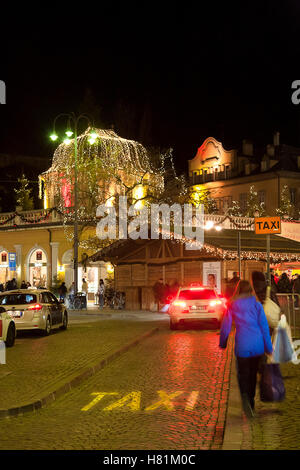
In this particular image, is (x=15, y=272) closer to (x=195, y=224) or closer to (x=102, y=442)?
(x=195, y=224)

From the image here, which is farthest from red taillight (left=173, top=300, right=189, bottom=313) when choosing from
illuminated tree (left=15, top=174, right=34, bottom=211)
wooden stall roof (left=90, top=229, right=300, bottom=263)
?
illuminated tree (left=15, top=174, right=34, bottom=211)

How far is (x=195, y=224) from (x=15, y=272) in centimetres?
1791

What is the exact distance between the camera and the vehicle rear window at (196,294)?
77.3 feet

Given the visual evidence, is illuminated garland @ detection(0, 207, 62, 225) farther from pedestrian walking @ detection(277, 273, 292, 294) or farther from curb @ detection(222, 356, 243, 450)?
curb @ detection(222, 356, 243, 450)

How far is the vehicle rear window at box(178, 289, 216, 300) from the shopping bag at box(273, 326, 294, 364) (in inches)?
549

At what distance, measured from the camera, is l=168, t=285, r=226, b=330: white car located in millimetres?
23219

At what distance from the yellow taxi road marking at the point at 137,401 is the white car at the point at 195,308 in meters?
12.3

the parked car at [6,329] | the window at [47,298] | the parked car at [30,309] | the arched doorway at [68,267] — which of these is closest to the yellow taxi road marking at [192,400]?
the parked car at [6,329]

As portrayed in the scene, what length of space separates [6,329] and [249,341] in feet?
34.4

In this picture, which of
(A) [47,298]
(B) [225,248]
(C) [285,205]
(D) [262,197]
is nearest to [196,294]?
(A) [47,298]

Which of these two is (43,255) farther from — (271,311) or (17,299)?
(271,311)

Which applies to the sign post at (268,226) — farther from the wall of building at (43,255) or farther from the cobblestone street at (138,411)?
the wall of building at (43,255)

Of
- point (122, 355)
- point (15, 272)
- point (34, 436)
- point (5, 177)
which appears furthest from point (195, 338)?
point (5, 177)

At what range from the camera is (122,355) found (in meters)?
16.4
